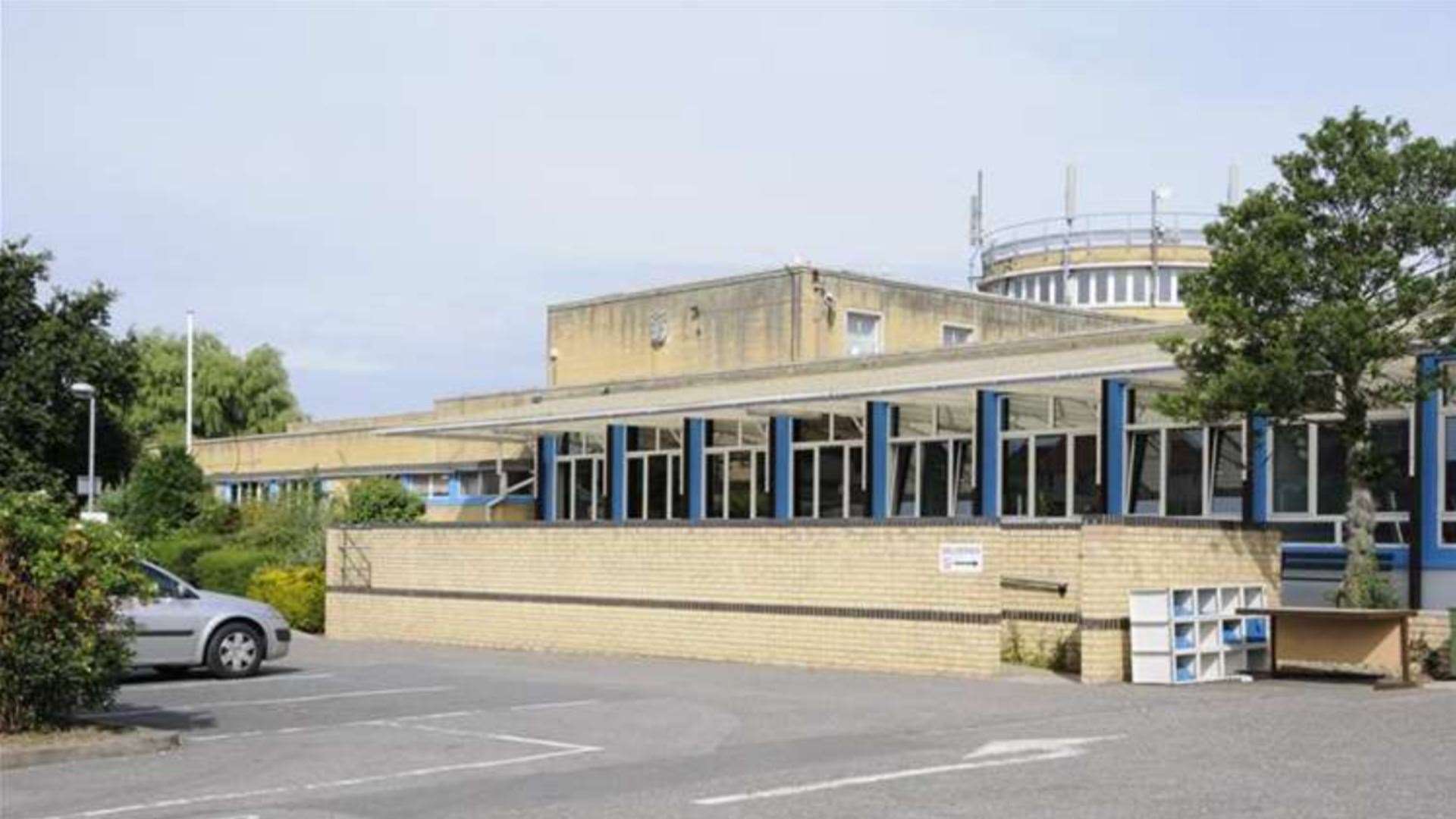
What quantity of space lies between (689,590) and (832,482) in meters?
9.01

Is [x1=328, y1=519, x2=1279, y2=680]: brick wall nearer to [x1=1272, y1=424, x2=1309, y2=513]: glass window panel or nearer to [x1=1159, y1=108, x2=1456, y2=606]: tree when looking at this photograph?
[x1=1159, y1=108, x2=1456, y2=606]: tree

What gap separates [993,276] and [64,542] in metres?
58.1

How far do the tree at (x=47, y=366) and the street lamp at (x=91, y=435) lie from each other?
59 cm

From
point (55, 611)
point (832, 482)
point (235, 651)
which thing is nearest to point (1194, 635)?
point (235, 651)

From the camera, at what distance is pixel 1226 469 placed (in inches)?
1051

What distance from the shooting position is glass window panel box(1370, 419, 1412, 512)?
23125mm

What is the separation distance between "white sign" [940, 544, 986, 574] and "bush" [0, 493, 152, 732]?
9.01 meters

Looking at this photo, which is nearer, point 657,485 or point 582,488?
point 657,485

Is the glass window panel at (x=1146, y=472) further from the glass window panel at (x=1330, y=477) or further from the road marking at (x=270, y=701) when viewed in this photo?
the road marking at (x=270, y=701)

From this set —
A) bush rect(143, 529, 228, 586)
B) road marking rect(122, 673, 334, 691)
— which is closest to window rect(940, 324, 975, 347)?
bush rect(143, 529, 228, 586)

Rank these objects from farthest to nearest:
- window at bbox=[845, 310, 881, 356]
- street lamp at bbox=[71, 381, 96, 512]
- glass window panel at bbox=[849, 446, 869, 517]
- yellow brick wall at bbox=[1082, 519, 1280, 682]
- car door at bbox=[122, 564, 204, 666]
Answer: window at bbox=[845, 310, 881, 356] < street lamp at bbox=[71, 381, 96, 512] < glass window panel at bbox=[849, 446, 869, 517] < car door at bbox=[122, 564, 204, 666] < yellow brick wall at bbox=[1082, 519, 1280, 682]

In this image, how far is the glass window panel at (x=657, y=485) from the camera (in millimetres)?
36812

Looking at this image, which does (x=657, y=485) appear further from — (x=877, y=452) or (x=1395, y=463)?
(x=1395, y=463)

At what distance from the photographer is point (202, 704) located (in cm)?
1856
